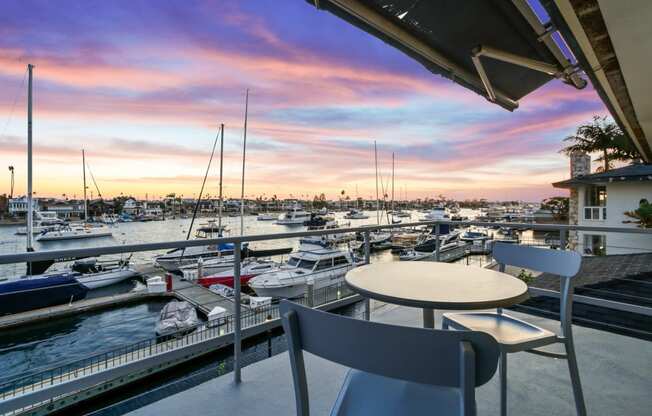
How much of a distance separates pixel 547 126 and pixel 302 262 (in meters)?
10.6

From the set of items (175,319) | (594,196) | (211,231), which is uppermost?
(594,196)

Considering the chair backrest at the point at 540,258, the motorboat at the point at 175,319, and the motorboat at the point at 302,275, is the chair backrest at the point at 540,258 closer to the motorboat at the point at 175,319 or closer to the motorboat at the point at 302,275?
the motorboat at the point at 175,319

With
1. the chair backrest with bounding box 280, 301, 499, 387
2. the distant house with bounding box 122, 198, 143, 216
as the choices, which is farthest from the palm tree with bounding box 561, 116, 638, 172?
the distant house with bounding box 122, 198, 143, 216

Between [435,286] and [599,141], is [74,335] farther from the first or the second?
[599,141]

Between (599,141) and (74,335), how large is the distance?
97.8 ft

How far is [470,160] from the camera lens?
1920 centimetres

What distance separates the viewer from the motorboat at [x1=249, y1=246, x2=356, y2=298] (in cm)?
1294

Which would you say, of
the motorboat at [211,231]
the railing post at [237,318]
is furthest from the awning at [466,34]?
the motorboat at [211,231]

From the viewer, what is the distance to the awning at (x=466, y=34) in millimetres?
1456

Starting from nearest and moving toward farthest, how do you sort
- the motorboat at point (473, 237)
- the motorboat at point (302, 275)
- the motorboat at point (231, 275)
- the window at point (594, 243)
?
the window at point (594, 243)
the motorboat at point (302, 275)
the motorboat at point (231, 275)
the motorboat at point (473, 237)

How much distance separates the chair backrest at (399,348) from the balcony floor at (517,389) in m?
1.43

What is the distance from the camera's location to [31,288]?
6.09 m

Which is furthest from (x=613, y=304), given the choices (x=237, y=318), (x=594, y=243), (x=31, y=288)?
(x=594, y=243)

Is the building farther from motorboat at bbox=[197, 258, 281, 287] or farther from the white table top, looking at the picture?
the white table top
